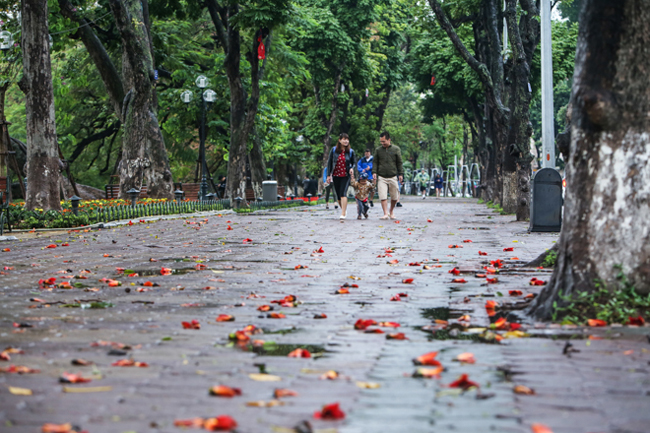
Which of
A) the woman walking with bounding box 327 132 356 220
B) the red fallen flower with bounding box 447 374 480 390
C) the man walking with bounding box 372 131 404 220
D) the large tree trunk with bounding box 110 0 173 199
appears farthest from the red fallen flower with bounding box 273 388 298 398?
the large tree trunk with bounding box 110 0 173 199

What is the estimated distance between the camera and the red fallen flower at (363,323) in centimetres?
496

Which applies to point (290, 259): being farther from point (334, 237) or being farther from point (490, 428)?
point (490, 428)

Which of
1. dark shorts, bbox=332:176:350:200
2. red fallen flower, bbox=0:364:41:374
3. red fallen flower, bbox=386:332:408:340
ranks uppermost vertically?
dark shorts, bbox=332:176:350:200

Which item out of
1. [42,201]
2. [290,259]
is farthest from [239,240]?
[42,201]

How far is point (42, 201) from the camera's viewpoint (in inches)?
664

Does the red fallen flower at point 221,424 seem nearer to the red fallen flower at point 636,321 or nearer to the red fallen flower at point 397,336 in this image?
the red fallen flower at point 397,336

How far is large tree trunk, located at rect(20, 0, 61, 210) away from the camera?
53.7 feet

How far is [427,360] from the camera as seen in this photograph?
3.97m

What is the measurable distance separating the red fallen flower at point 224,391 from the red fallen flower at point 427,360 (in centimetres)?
104

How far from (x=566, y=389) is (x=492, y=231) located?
1121 cm

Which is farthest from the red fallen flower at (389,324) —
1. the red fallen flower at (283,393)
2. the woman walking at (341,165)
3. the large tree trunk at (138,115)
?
the large tree trunk at (138,115)

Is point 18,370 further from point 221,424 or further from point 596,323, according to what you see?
point 596,323

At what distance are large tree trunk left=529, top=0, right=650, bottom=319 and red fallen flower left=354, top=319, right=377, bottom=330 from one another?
113cm

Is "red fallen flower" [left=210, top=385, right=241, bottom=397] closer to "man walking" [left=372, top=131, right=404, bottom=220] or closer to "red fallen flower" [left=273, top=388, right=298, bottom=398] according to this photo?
"red fallen flower" [left=273, top=388, right=298, bottom=398]
